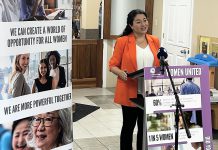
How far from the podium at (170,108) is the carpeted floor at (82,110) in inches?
122

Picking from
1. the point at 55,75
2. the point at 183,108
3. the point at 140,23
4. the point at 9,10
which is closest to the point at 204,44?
the point at 140,23

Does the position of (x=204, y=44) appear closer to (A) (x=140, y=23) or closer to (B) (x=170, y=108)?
(A) (x=140, y=23)

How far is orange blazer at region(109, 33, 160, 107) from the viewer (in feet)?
11.0

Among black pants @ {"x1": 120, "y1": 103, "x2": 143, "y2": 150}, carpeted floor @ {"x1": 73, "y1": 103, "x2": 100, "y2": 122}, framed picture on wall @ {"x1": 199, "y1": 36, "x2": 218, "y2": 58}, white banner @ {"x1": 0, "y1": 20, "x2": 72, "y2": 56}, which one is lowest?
carpeted floor @ {"x1": 73, "y1": 103, "x2": 100, "y2": 122}

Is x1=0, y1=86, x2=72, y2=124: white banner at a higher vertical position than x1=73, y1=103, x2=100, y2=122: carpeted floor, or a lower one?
higher

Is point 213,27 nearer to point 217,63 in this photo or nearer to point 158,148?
point 217,63

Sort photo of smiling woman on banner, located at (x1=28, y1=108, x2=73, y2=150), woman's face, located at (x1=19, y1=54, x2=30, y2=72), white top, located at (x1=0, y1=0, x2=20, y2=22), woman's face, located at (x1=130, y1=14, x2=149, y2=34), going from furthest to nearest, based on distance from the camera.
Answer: woman's face, located at (x1=130, y1=14, x2=149, y2=34), photo of smiling woman on banner, located at (x1=28, y1=108, x2=73, y2=150), woman's face, located at (x1=19, y1=54, x2=30, y2=72), white top, located at (x1=0, y1=0, x2=20, y2=22)

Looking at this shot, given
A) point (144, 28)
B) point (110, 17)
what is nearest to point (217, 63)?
point (144, 28)

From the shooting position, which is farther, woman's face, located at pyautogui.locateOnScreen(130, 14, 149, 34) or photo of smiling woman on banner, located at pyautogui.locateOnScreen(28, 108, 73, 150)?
woman's face, located at pyautogui.locateOnScreen(130, 14, 149, 34)

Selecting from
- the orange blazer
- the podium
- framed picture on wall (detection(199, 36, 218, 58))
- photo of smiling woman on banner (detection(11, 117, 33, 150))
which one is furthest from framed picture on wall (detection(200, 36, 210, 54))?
photo of smiling woman on banner (detection(11, 117, 33, 150))

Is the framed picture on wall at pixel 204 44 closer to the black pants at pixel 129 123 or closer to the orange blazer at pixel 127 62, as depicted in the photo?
the orange blazer at pixel 127 62

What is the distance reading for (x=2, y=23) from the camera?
1.67 m

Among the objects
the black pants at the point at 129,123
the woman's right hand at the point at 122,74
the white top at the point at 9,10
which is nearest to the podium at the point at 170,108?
the woman's right hand at the point at 122,74

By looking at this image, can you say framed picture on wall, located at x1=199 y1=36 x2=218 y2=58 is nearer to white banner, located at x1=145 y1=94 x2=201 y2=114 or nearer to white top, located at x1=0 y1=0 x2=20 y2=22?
white banner, located at x1=145 y1=94 x2=201 y2=114
